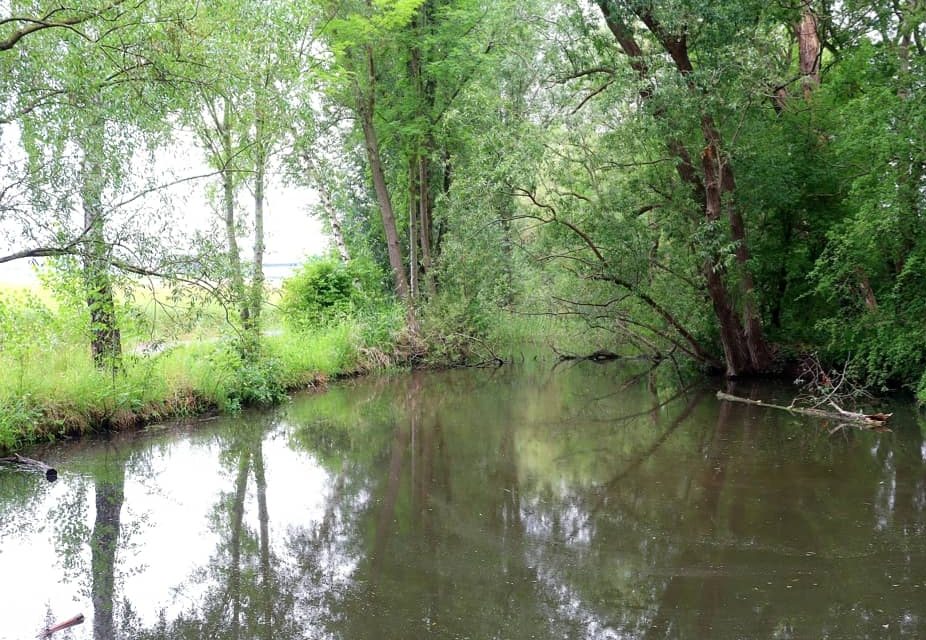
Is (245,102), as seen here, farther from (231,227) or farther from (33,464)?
(33,464)

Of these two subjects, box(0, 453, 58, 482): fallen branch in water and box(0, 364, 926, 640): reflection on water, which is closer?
box(0, 364, 926, 640): reflection on water

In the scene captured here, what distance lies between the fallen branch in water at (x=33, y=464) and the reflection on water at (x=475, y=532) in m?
0.19

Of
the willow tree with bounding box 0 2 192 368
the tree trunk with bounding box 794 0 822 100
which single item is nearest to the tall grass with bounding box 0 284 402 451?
the willow tree with bounding box 0 2 192 368

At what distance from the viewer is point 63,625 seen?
16.4ft

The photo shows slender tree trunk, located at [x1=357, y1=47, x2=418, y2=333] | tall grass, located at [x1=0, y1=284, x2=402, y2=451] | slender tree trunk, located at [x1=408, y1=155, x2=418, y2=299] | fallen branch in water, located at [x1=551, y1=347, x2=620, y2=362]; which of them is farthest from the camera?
fallen branch in water, located at [x1=551, y1=347, x2=620, y2=362]

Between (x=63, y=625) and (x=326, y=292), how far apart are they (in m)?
14.0

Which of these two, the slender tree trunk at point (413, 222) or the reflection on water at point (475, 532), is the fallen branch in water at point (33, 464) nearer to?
the reflection on water at point (475, 532)

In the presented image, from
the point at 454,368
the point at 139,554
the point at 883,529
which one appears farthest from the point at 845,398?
the point at 139,554

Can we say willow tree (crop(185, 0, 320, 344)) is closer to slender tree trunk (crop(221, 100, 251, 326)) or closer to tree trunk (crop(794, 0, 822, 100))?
slender tree trunk (crop(221, 100, 251, 326))

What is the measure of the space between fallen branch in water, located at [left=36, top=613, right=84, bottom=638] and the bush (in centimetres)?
1301

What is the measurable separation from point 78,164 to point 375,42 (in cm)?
1050

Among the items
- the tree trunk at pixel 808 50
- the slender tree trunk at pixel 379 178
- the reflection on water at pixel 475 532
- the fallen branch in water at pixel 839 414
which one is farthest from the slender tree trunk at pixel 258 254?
the tree trunk at pixel 808 50

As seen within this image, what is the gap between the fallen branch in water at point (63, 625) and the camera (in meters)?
4.91

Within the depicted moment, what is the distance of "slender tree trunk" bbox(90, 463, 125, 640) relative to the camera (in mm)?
5150
